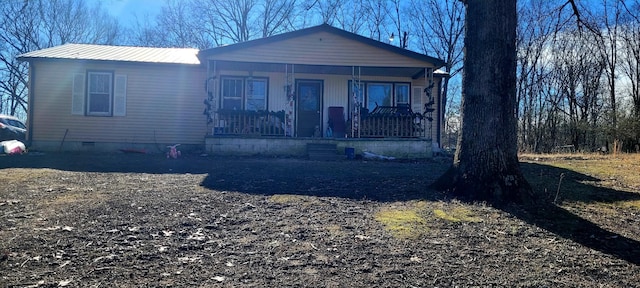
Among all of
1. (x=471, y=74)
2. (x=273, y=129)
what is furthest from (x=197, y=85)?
(x=471, y=74)

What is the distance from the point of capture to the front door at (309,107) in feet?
42.7

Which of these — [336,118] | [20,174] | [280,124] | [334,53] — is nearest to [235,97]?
[280,124]

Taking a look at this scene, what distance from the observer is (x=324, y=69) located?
12305 mm

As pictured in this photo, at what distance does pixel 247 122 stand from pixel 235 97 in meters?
1.47

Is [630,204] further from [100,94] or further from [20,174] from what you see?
[100,94]

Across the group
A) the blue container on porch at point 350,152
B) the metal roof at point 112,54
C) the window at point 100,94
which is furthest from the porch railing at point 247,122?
the window at point 100,94

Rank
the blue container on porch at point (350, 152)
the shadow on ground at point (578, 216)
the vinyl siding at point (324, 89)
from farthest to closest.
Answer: the vinyl siding at point (324, 89) → the blue container on porch at point (350, 152) → the shadow on ground at point (578, 216)

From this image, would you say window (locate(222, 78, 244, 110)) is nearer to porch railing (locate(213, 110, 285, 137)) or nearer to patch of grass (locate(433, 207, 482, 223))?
porch railing (locate(213, 110, 285, 137))

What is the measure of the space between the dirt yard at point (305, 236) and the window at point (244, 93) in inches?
273

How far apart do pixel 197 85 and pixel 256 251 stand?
10.5 metres

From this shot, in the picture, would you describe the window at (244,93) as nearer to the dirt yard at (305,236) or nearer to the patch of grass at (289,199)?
the dirt yard at (305,236)

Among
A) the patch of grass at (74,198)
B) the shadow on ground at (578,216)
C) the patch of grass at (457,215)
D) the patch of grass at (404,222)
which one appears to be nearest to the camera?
the shadow on ground at (578,216)

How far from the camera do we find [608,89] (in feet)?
81.3

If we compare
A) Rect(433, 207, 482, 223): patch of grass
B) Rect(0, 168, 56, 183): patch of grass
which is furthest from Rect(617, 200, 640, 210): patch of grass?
Rect(0, 168, 56, 183): patch of grass
